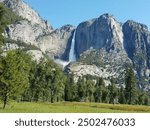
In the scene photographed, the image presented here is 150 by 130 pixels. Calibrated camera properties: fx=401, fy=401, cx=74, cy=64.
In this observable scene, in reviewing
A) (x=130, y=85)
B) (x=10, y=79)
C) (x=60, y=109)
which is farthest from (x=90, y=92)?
(x=10, y=79)

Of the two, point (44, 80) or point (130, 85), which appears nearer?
point (44, 80)

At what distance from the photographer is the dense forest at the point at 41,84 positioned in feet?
184

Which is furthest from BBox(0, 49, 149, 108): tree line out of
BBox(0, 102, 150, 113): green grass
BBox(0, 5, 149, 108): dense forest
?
BBox(0, 102, 150, 113): green grass

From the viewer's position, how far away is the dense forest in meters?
56.2

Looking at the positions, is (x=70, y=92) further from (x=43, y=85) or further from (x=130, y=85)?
(x=43, y=85)

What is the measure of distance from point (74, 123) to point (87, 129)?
2.50 feet

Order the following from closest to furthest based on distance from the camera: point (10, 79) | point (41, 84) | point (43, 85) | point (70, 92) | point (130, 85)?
point (10, 79) < point (41, 84) < point (43, 85) < point (130, 85) < point (70, 92)

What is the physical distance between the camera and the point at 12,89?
55.7m

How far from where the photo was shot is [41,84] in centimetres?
12619

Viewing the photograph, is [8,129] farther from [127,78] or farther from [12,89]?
[127,78]

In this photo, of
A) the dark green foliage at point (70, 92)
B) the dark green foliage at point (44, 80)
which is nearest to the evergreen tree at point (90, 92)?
the dark green foliage at point (70, 92)

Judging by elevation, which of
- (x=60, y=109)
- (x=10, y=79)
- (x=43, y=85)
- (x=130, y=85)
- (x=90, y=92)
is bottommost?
(x=60, y=109)

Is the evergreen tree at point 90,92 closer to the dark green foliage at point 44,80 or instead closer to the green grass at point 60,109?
the dark green foliage at point 44,80

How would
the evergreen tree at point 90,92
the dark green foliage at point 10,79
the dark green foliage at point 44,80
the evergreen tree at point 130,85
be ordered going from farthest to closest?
the evergreen tree at point 90,92 < the evergreen tree at point 130,85 < the dark green foliage at point 44,80 < the dark green foliage at point 10,79
